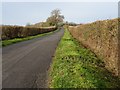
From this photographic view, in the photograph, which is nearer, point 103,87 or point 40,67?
point 103,87

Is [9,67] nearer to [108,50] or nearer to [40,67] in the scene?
[40,67]

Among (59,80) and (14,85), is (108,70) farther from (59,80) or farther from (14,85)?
(14,85)

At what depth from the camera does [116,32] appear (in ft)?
33.8

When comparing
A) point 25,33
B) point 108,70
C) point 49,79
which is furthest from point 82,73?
point 25,33

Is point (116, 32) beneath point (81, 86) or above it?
above

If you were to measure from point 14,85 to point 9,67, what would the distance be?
11.1 feet

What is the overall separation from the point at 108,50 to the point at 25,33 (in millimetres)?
35773

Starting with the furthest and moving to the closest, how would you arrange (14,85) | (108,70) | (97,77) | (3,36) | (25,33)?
1. (25,33)
2. (3,36)
3. (108,70)
4. (97,77)
5. (14,85)

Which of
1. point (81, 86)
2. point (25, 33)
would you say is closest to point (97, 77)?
point (81, 86)

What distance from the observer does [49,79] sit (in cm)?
923

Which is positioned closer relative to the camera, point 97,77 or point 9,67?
point 97,77

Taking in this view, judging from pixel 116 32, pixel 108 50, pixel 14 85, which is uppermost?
pixel 116 32

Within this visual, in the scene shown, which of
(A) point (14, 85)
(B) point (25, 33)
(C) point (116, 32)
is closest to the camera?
(A) point (14, 85)

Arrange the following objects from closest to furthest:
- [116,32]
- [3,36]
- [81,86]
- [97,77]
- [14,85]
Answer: [81,86], [14,85], [97,77], [116,32], [3,36]
